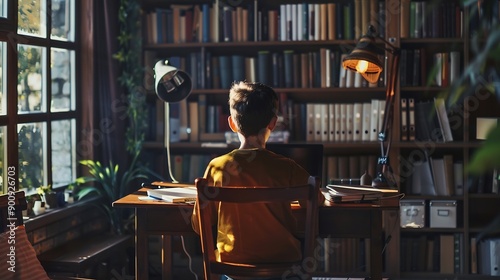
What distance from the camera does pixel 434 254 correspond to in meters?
5.11

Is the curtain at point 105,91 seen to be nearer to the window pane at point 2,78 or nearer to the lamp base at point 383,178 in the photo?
the window pane at point 2,78

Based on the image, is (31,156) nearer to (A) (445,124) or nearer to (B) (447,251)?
(A) (445,124)

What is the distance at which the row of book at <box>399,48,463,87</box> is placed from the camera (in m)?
4.98

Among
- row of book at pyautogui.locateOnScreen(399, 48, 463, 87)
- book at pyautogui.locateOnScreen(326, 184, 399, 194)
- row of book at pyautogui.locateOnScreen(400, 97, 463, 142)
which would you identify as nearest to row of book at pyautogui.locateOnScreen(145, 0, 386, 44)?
row of book at pyautogui.locateOnScreen(399, 48, 463, 87)

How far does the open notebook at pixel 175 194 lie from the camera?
3131 millimetres

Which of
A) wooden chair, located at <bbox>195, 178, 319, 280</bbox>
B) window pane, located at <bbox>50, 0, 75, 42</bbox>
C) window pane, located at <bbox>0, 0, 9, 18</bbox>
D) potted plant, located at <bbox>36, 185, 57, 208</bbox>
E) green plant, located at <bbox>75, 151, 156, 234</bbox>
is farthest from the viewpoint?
green plant, located at <bbox>75, 151, 156, 234</bbox>

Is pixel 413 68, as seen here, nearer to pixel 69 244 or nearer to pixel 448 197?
pixel 448 197

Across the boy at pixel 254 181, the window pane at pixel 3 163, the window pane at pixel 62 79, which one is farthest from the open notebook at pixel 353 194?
the window pane at pixel 62 79

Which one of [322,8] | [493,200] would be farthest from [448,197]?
[322,8]

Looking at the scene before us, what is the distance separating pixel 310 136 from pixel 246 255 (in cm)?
262

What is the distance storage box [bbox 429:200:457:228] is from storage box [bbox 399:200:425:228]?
60 millimetres

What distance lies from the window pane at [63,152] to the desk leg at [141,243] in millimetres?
1518

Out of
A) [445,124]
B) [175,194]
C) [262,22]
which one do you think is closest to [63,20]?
[262,22]

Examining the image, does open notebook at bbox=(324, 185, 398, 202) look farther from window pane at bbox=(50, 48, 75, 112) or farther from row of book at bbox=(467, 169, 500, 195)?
window pane at bbox=(50, 48, 75, 112)
